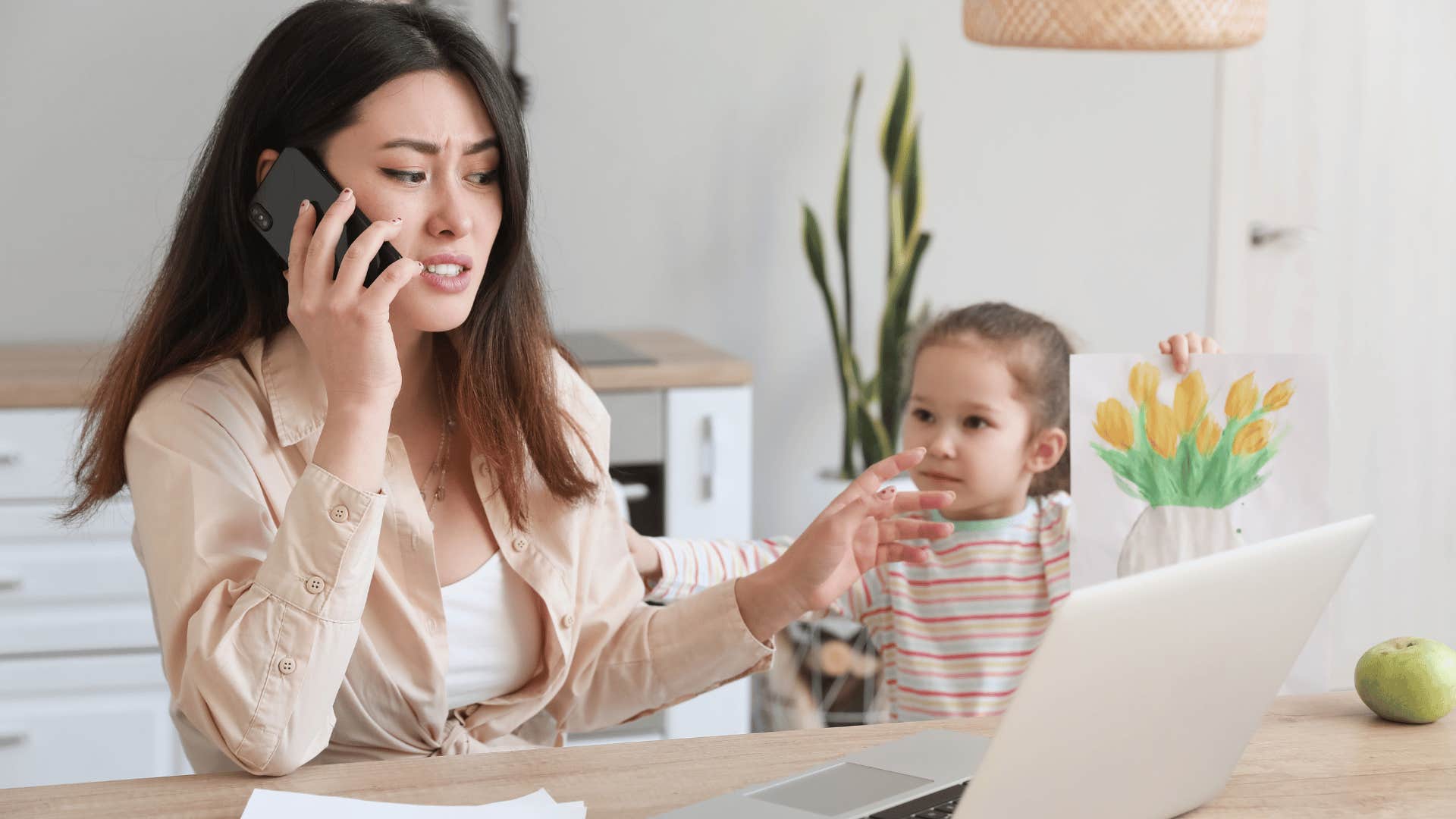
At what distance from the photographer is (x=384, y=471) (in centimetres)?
137

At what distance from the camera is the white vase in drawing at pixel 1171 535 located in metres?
1.26

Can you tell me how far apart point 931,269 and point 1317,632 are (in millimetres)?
1993

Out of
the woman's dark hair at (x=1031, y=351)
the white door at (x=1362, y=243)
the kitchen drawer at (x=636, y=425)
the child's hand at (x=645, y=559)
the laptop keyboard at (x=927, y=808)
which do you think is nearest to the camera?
the laptop keyboard at (x=927, y=808)

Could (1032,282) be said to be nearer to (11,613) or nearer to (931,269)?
(931,269)

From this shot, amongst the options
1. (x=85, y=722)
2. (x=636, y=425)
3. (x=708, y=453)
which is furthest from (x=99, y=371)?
(x=708, y=453)

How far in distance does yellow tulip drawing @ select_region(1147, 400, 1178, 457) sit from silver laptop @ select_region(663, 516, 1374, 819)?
275 mm

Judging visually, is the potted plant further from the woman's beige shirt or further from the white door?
the woman's beige shirt

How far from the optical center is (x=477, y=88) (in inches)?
53.4

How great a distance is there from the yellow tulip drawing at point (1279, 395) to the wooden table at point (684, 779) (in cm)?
28

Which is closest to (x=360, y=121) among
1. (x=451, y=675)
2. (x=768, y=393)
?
(x=451, y=675)

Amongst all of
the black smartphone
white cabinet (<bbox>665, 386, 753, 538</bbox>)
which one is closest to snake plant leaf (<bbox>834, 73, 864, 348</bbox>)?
white cabinet (<bbox>665, 386, 753, 538</bbox>)

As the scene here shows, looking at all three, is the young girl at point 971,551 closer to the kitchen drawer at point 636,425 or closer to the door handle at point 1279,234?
the kitchen drawer at point 636,425

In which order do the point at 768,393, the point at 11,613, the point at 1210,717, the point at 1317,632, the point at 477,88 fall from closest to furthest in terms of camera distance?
the point at 1210,717 < the point at 1317,632 < the point at 477,88 < the point at 11,613 < the point at 768,393

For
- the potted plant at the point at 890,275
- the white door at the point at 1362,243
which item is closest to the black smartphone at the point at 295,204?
the potted plant at the point at 890,275
